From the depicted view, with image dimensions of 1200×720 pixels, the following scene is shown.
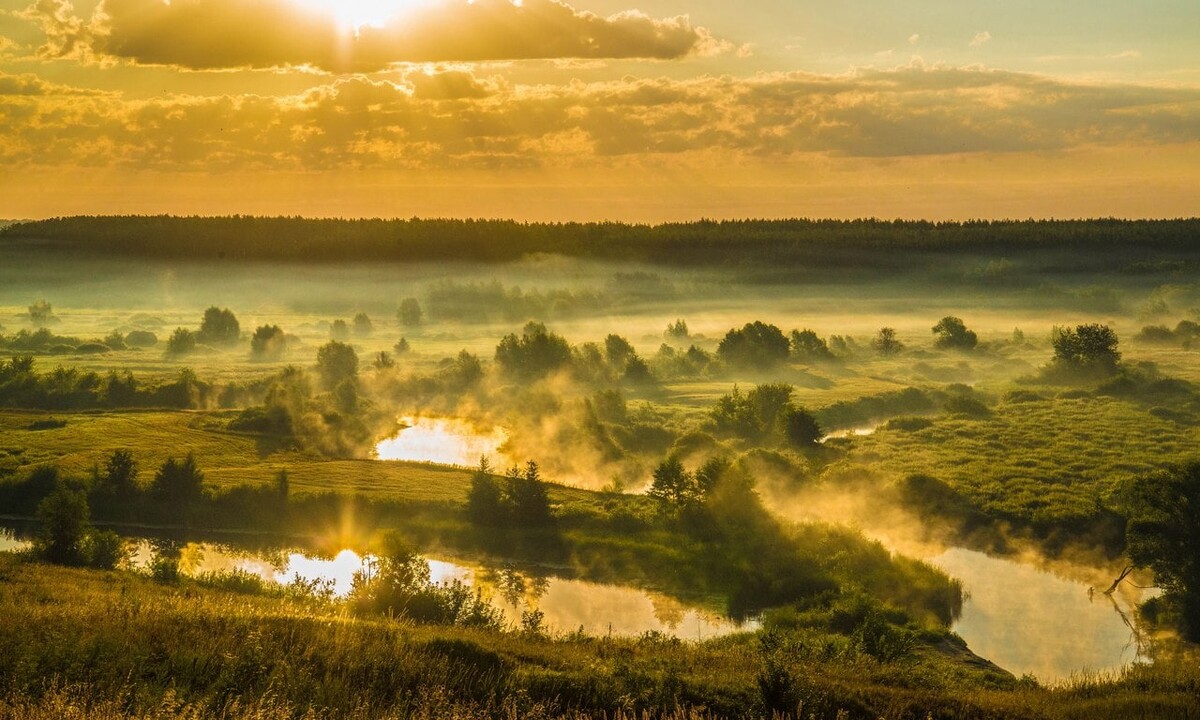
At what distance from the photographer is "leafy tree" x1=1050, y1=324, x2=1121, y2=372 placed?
132625 millimetres

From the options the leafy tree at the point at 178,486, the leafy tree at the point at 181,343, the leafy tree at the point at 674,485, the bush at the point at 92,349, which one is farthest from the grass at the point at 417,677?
the bush at the point at 92,349

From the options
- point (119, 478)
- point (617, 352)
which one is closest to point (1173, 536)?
point (119, 478)

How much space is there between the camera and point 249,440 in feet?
322

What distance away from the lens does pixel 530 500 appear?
237 ft

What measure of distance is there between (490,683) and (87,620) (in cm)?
1058

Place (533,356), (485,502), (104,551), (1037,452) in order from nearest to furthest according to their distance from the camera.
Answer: (104,551)
(485,502)
(1037,452)
(533,356)

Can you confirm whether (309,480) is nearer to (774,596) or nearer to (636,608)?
(636,608)

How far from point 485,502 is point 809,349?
361ft

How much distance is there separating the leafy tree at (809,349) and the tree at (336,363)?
68.2 meters

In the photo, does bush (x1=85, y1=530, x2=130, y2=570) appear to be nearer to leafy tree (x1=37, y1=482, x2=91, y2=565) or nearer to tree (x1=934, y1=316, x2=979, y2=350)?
leafy tree (x1=37, y1=482, x2=91, y2=565)

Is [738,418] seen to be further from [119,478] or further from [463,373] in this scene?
[119,478]

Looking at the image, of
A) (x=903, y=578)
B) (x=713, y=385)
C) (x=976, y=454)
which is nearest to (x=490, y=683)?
(x=903, y=578)

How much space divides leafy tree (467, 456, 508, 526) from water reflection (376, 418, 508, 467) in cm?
1867

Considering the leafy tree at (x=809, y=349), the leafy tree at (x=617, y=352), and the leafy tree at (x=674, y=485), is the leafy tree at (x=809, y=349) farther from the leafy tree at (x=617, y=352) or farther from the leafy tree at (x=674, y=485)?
the leafy tree at (x=674, y=485)
